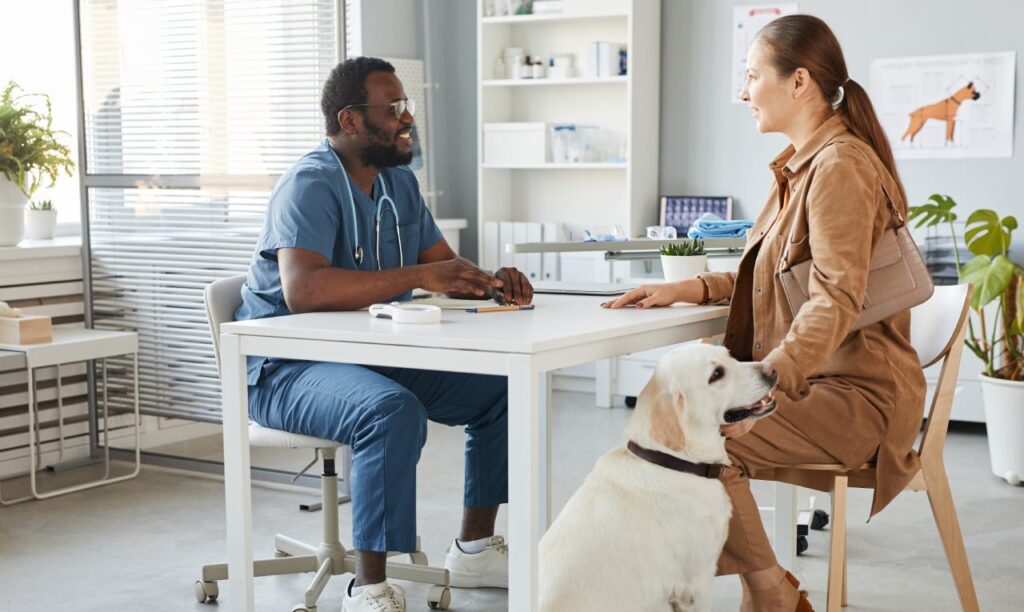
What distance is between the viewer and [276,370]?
8.45ft

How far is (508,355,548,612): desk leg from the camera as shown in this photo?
73.4 inches

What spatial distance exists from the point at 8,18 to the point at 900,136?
3587mm

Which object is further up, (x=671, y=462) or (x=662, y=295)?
(x=662, y=295)

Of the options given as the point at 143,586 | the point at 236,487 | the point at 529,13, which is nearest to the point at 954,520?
the point at 236,487

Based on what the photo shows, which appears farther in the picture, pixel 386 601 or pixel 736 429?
pixel 386 601

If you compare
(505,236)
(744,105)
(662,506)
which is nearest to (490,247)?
(505,236)

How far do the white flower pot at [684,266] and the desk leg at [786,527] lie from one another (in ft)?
1.67

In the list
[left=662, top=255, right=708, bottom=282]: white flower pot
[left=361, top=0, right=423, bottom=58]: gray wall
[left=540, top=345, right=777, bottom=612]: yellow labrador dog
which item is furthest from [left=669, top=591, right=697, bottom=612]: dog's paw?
[left=361, top=0, right=423, bottom=58]: gray wall

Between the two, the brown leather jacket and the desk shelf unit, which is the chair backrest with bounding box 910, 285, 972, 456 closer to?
the brown leather jacket

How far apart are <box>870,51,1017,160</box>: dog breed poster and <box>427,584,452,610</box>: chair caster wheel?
318cm

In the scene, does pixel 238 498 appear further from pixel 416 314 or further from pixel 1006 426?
pixel 1006 426

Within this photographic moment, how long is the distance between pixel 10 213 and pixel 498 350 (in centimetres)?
275

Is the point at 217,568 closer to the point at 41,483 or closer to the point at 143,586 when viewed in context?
the point at 143,586

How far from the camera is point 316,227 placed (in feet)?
8.36
